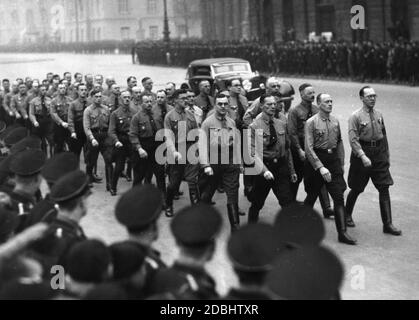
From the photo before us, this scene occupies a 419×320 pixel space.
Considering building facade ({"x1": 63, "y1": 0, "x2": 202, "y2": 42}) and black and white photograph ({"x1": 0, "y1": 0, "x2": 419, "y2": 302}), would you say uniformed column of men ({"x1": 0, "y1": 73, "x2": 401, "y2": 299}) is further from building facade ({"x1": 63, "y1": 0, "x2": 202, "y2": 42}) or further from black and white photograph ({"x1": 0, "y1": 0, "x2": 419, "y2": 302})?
building facade ({"x1": 63, "y1": 0, "x2": 202, "y2": 42})

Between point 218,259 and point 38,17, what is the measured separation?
111 m

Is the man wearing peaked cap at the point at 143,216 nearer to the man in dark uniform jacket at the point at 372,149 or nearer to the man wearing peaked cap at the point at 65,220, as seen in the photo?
the man wearing peaked cap at the point at 65,220

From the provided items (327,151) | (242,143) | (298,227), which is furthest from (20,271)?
(242,143)

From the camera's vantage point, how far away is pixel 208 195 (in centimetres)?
903

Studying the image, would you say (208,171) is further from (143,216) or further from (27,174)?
(143,216)

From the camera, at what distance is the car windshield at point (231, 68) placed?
70.4 feet

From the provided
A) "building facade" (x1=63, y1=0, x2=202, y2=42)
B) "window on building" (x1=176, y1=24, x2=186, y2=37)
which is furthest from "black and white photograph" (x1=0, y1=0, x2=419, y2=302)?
"building facade" (x1=63, y1=0, x2=202, y2=42)

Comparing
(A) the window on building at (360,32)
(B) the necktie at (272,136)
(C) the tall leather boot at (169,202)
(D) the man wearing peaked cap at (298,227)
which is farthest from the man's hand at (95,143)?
(A) the window on building at (360,32)

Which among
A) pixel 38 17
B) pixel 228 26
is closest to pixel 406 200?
pixel 228 26

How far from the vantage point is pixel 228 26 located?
5694cm

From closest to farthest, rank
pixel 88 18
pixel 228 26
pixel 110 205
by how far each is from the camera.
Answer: pixel 110 205, pixel 228 26, pixel 88 18

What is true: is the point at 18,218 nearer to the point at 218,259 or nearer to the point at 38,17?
the point at 218,259

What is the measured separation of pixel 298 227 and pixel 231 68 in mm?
17654

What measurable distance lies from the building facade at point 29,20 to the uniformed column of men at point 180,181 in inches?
3622
